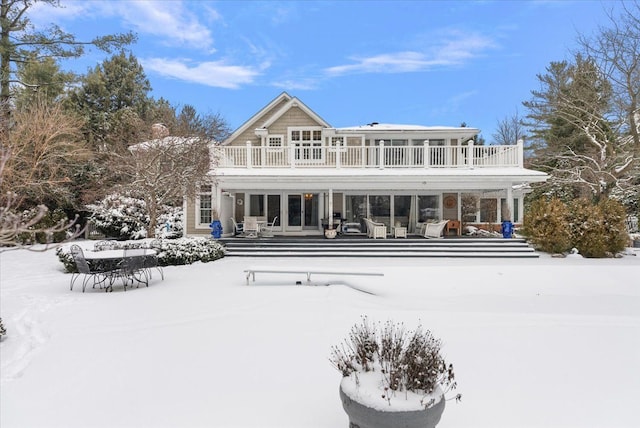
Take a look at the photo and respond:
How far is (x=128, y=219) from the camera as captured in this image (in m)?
17.2

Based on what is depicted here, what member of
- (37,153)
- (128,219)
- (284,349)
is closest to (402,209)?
(284,349)

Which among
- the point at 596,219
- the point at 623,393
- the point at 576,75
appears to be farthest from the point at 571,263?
the point at 576,75

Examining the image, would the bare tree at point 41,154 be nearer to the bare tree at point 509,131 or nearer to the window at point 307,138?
the window at point 307,138

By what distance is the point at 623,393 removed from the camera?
3.59 meters

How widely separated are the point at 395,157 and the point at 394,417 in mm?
13969

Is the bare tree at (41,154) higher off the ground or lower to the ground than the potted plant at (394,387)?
higher

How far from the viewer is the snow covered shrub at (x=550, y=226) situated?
12906 millimetres

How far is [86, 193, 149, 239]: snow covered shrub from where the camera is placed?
54.7ft

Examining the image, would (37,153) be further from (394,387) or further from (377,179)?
(394,387)

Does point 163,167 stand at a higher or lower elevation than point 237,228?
higher

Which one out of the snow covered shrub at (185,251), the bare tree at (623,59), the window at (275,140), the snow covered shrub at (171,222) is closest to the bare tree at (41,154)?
the snow covered shrub at (171,222)

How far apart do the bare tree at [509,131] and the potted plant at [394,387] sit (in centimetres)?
3754

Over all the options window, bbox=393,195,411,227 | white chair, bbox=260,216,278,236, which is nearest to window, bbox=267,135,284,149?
white chair, bbox=260,216,278,236

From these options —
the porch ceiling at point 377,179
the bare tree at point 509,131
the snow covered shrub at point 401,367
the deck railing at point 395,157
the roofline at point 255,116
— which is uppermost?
the bare tree at point 509,131
